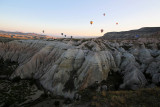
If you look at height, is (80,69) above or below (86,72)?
above

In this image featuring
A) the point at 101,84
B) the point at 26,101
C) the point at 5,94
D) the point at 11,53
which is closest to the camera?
the point at 26,101

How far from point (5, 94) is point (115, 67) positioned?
1084 inches

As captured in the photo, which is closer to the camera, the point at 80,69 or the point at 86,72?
the point at 86,72

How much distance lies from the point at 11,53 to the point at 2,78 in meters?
16.9

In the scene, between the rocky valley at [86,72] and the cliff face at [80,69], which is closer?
the rocky valley at [86,72]

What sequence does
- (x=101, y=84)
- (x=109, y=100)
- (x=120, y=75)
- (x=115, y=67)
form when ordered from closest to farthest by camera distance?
(x=109, y=100) → (x=101, y=84) → (x=120, y=75) → (x=115, y=67)

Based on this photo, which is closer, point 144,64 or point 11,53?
point 144,64

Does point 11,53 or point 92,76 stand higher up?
point 11,53

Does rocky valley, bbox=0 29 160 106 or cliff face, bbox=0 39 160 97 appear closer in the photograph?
rocky valley, bbox=0 29 160 106

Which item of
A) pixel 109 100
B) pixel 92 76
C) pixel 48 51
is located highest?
pixel 48 51

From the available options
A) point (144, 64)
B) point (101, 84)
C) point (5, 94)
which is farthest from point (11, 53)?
point (144, 64)

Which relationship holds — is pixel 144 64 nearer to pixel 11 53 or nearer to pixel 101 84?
pixel 101 84

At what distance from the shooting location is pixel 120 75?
82.6ft

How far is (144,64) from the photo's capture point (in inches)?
1067
